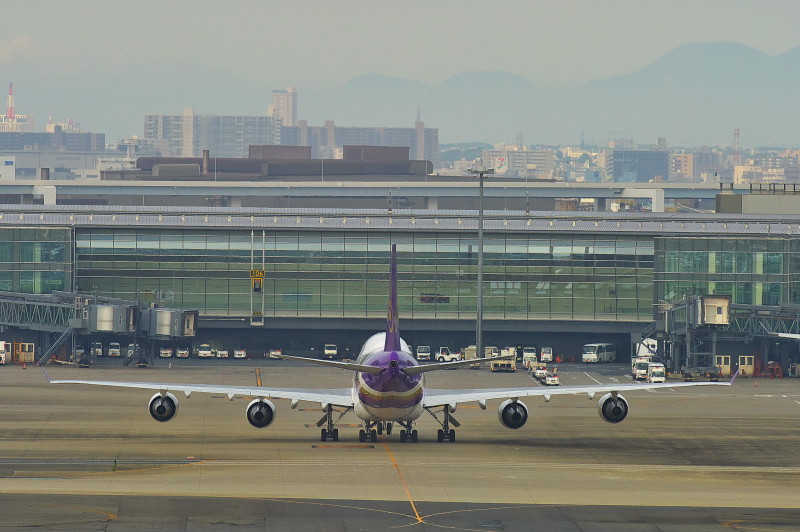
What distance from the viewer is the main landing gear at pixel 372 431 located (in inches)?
3219

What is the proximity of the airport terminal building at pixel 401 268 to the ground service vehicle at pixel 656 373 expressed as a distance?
65.5 feet

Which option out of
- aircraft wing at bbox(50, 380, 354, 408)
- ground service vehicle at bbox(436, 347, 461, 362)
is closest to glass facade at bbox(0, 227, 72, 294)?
ground service vehicle at bbox(436, 347, 461, 362)

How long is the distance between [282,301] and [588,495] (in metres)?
93.3

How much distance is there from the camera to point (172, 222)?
154375 mm

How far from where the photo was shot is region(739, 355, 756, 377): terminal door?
144m

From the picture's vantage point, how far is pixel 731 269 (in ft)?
505

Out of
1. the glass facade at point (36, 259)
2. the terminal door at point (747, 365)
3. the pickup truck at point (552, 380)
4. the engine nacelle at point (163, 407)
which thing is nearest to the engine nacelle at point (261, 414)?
Result: the engine nacelle at point (163, 407)

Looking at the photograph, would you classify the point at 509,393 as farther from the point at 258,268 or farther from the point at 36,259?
the point at 36,259

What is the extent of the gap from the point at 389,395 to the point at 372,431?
291 inches

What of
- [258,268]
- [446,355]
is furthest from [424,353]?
[258,268]

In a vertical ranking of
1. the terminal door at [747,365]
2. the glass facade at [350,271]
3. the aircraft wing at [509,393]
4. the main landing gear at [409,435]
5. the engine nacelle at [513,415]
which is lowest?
the terminal door at [747,365]

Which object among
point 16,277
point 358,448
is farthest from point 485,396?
point 16,277

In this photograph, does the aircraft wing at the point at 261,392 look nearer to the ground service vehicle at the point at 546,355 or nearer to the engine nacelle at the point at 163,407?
the engine nacelle at the point at 163,407

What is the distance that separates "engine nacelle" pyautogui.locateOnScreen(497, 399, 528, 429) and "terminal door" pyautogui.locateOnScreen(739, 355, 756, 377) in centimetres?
6870
